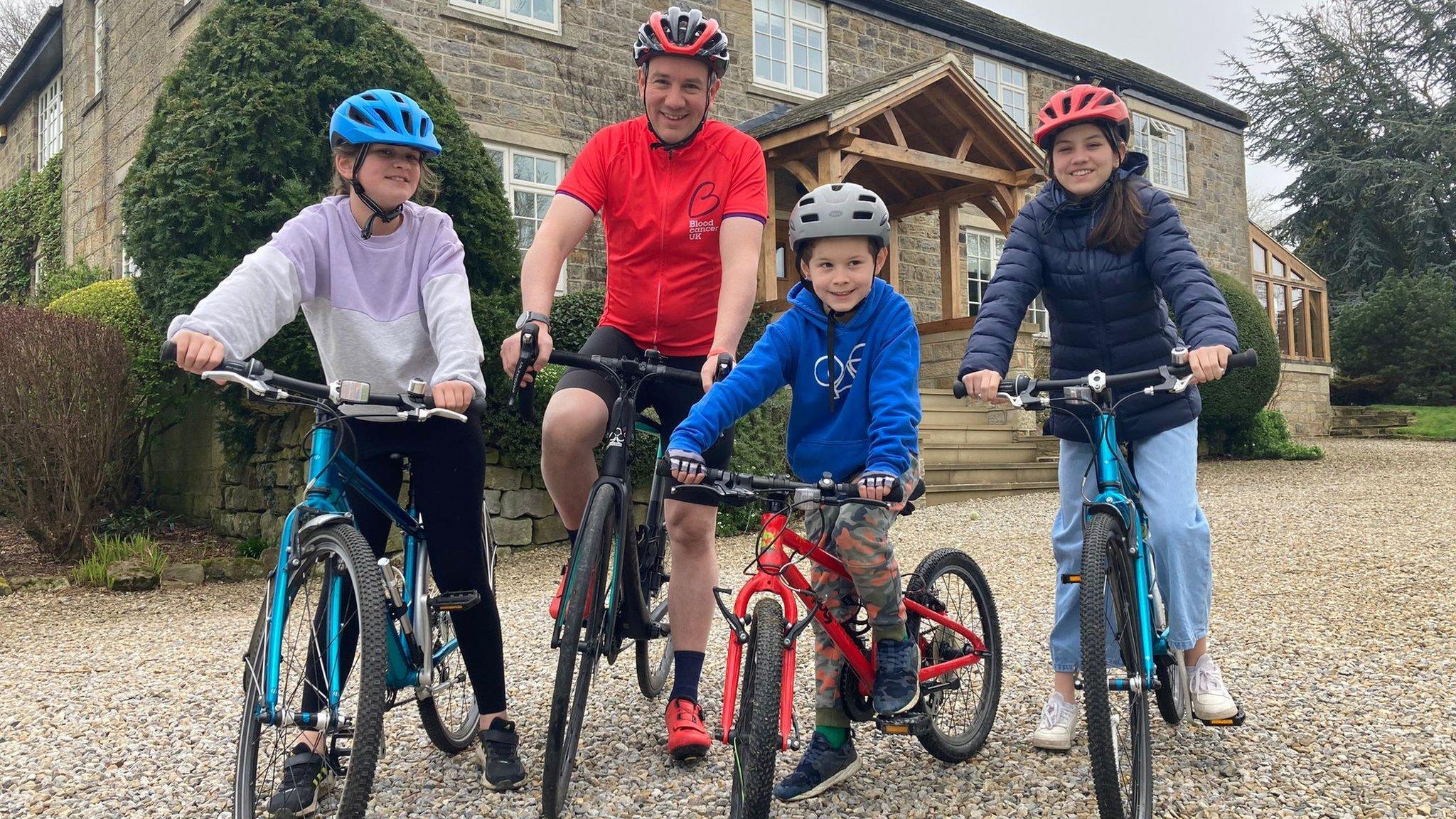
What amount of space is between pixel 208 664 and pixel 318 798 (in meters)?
2.67

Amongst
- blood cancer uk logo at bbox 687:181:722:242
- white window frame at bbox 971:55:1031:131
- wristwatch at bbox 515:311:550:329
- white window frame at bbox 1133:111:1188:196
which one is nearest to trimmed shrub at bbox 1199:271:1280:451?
white window frame at bbox 971:55:1031:131

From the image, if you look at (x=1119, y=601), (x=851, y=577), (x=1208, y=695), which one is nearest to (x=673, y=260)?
(x=851, y=577)

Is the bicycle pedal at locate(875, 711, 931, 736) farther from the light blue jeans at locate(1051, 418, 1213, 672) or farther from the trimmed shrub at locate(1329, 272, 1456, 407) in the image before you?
the trimmed shrub at locate(1329, 272, 1456, 407)

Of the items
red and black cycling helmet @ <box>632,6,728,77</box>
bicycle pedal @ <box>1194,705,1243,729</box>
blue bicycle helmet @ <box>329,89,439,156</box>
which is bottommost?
bicycle pedal @ <box>1194,705,1243,729</box>

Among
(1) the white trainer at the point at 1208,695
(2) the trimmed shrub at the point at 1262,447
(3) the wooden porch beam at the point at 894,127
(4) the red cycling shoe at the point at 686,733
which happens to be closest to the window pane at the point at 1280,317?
(2) the trimmed shrub at the point at 1262,447

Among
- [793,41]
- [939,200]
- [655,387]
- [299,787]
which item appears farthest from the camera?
[939,200]

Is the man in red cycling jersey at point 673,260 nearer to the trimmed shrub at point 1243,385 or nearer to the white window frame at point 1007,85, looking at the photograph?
the trimmed shrub at point 1243,385

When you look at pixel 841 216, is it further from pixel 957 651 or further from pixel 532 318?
pixel 957 651

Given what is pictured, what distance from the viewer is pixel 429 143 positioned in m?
2.83

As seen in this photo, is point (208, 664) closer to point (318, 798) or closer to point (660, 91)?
point (318, 798)

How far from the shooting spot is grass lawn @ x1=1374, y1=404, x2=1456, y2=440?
18.9 meters

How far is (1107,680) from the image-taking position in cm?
249

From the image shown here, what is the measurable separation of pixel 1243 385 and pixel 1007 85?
21.8 ft

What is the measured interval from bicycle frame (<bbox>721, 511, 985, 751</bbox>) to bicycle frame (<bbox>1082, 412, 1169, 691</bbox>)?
2.30ft
